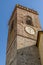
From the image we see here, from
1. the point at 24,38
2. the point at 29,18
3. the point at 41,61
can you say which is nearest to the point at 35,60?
the point at 41,61

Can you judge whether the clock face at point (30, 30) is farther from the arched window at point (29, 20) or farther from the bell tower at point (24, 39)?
the arched window at point (29, 20)

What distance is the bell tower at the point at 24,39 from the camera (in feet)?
45.6

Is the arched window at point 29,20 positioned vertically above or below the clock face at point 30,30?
above

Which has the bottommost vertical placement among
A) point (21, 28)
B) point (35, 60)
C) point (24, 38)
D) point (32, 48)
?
point (35, 60)

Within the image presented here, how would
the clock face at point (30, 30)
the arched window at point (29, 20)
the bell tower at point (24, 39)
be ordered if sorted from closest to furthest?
1. the bell tower at point (24, 39)
2. the clock face at point (30, 30)
3. the arched window at point (29, 20)

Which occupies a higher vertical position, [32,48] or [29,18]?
[29,18]

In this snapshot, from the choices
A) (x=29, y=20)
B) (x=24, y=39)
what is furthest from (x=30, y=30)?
(x=29, y=20)

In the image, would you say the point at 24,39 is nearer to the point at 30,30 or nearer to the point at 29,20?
the point at 30,30

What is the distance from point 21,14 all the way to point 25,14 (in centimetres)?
65

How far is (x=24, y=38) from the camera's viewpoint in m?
15.7

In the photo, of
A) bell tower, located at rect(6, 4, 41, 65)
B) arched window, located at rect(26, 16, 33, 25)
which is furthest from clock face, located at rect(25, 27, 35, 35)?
arched window, located at rect(26, 16, 33, 25)

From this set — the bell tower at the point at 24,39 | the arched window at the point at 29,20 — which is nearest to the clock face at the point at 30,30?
the bell tower at the point at 24,39

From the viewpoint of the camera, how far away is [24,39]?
15.6 metres

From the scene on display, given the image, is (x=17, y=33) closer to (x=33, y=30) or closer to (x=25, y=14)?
(x=33, y=30)
